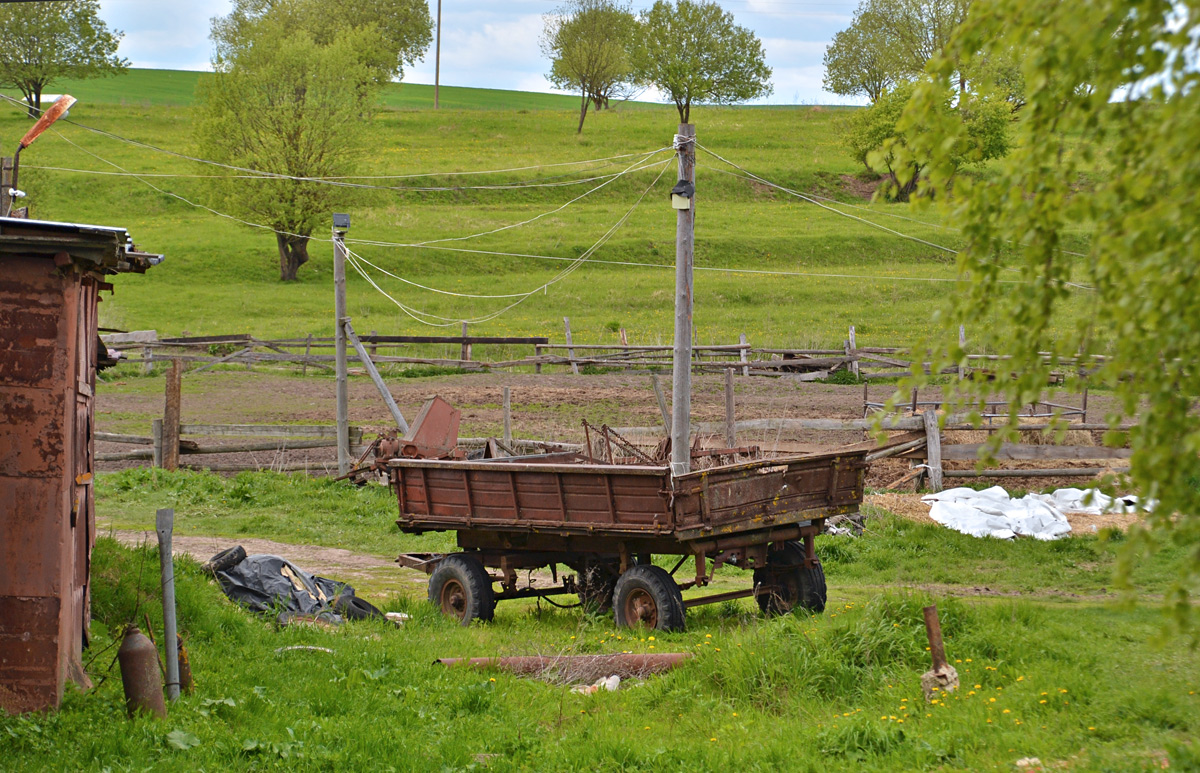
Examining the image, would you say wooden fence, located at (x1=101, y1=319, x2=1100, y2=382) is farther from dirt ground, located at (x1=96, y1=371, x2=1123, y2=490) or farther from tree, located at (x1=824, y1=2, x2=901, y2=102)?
tree, located at (x1=824, y1=2, x2=901, y2=102)

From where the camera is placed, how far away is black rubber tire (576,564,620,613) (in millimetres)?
10852

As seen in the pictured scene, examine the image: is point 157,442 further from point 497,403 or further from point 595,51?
point 595,51

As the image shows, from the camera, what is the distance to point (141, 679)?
667 cm

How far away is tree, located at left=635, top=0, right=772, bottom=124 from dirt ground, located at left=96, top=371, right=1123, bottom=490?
46097 millimetres

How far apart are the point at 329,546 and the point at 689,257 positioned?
23.1 ft

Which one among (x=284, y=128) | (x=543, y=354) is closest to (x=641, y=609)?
(x=543, y=354)

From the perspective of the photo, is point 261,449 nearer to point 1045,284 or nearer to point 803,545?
point 803,545

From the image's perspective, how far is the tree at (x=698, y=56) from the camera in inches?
2813

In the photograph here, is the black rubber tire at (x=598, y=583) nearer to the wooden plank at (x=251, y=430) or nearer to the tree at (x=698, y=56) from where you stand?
the wooden plank at (x=251, y=430)

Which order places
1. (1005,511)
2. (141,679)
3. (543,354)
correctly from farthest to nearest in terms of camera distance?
1. (543,354)
2. (1005,511)
3. (141,679)

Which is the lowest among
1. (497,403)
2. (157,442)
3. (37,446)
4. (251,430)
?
(157,442)

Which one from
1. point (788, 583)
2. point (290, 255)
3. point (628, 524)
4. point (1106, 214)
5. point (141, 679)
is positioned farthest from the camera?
point (290, 255)

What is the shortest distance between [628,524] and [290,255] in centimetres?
3746

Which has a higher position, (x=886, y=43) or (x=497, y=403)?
(x=886, y=43)
